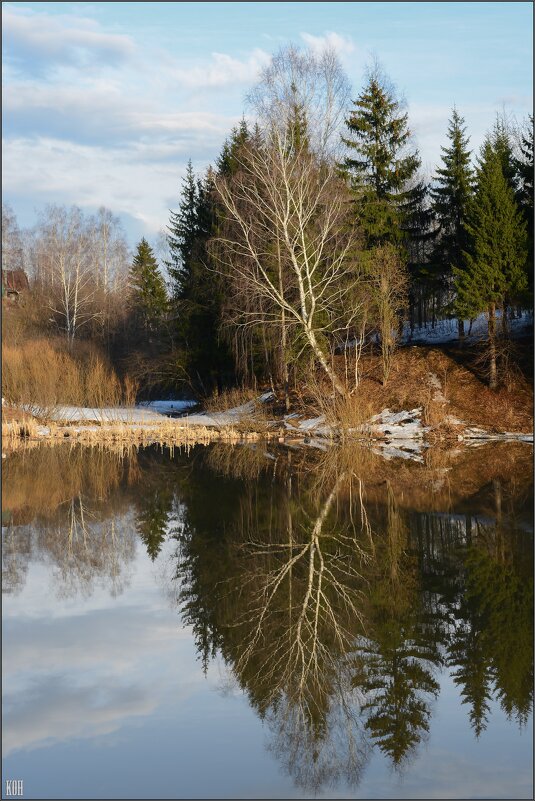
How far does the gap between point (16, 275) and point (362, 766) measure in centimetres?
5773

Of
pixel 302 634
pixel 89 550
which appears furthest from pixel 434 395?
pixel 302 634

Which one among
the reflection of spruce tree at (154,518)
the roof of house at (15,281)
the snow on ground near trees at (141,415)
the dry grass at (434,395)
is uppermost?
the roof of house at (15,281)

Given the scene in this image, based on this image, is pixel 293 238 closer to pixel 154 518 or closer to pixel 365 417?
pixel 365 417

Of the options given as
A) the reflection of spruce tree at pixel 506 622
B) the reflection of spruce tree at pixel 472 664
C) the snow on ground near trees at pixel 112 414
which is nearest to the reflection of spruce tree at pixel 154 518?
the reflection of spruce tree at pixel 506 622

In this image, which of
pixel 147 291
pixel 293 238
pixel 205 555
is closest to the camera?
pixel 205 555

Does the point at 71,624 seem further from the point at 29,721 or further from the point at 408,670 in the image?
the point at 408,670

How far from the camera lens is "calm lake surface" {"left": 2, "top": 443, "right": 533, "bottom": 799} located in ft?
18.8

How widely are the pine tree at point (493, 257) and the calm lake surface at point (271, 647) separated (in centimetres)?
1466

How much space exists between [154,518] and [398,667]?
24.7 feet

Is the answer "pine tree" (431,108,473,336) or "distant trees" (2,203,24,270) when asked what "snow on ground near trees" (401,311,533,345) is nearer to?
"pine tree" (431,108,473,336)

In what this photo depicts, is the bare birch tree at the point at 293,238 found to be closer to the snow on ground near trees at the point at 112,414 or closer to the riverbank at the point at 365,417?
the riverbank at the point at 365,417

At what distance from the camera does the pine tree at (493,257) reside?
29.0m

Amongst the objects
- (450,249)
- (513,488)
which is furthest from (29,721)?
(450,249)

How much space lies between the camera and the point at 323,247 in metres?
31.0
